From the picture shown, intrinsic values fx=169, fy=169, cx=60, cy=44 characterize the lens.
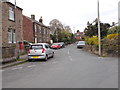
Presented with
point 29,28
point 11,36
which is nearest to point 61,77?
point 11,36

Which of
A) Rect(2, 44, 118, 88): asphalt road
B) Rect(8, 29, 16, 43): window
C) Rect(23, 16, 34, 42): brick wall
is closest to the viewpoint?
Rect(2, 44, 118, 88): asphalt road

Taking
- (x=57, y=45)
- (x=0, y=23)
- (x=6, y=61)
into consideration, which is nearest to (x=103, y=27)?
(x=57, y=45)

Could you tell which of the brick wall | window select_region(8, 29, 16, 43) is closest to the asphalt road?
window select_region(8, 29, 16, 43)

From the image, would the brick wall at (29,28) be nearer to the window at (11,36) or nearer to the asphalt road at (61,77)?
the window at (11,36)

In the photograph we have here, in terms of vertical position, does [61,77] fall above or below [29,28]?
below

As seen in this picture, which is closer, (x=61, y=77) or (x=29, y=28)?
(x=61, y=77)

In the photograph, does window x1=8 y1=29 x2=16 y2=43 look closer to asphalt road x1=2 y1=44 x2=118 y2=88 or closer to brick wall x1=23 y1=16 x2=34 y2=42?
asphalt road x1=2 y1=44 x2=118 y2=88

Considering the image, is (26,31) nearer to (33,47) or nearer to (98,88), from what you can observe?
(33,47)

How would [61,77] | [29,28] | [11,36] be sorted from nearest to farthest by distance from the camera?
1. [61,77]
2. [11,36]
3. [29,28]

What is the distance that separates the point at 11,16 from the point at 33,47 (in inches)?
321

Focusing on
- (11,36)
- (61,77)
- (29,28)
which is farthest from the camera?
(29,28)

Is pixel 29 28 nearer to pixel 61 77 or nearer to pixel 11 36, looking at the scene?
pixel 11 36

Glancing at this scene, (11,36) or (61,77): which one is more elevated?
(11,36)

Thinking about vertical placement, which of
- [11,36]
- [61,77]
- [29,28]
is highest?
[29,28]
